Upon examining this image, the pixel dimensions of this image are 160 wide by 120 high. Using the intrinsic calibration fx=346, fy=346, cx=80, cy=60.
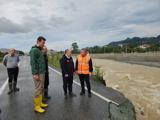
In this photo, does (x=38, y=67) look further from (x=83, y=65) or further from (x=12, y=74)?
(x=12, y=74)

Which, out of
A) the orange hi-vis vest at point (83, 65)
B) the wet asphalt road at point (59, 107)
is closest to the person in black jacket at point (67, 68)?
the orange hi-vis vest at point (83, 65)

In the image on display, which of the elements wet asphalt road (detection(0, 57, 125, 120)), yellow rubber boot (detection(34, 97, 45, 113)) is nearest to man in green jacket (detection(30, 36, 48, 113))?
yellow rubber boot (detection(34, 97, 45, 113))

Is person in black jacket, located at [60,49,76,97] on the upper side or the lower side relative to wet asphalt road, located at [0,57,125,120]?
upper

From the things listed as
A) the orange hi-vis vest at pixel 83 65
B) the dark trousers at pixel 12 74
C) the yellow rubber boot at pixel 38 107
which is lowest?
the yellow rubber boot at pixel 38 107

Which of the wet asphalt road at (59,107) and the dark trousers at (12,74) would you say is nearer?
the wet asphalt road at (59,107)

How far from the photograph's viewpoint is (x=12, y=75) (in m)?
14.7

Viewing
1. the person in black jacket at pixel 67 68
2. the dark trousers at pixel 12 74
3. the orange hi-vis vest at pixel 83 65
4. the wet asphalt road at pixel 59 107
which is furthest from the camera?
the dark trousers at pixel 12 74

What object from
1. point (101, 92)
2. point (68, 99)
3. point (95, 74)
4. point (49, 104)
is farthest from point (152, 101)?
point (95, 74)

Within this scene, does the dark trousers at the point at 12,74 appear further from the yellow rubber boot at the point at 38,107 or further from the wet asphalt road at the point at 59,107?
the yellow rubber boot at the point at 38,107

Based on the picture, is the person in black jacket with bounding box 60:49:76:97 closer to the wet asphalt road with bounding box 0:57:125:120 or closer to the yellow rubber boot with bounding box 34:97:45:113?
the wet asphalt road with bounding box 0:57:125:120

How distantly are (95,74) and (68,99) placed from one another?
922 centimetres

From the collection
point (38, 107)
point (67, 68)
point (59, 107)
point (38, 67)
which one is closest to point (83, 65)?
point (67, 68)

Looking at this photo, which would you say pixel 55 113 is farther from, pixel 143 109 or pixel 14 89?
pixel 14 89

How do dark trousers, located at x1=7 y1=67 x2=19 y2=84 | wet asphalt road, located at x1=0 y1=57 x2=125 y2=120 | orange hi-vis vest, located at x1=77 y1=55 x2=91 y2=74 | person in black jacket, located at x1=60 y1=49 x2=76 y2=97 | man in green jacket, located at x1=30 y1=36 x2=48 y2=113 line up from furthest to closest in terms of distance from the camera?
dark trousers, located at x1=7 y1=67 x2=19 y2=84, orange hi-vis vest, located at x1=77 y1=55 x2=91 y2=74, person in black jacket, located at x1=60 y1=49 x2=76 y2=97, man in green jacket, located at x1=30 y1=36 x2=48 y2=113, wet asphalt road, located at x1=0 y1=57 x2=125 y2=120
